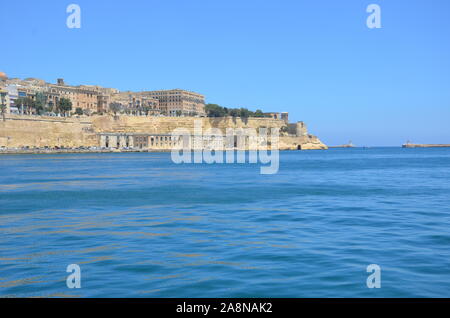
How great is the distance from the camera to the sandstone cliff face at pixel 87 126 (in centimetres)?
7031

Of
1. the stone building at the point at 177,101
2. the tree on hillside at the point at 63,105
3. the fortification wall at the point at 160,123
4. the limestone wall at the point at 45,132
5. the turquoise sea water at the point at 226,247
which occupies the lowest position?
the turquoise sea water at the point at 226,247

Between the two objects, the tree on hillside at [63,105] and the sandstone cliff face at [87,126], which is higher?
the tree on hillside at [63,105]

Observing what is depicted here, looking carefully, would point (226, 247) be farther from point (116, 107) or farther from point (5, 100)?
point (116, 107)

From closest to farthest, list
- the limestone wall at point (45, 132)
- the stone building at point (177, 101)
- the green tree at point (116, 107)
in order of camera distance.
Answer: the limestone wall at point (45, 132), the green tree at point (116, 107), the stone building at point (177, 101)

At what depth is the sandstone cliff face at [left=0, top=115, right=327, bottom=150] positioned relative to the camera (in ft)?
231

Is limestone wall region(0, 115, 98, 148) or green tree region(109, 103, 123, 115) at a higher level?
green tree region(109, 103, 123, 115)

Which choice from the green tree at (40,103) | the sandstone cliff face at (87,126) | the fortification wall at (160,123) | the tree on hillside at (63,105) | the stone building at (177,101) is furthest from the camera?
the stone building at (177,101)

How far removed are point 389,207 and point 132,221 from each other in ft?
27.7

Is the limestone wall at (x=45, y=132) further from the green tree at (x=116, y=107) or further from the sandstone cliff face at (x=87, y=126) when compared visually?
the green tree at (x=116, y=107)

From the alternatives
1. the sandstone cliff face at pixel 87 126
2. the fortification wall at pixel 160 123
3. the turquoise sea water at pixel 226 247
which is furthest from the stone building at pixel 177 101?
the turquoise sea water at pixel 226 247

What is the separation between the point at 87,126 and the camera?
84.2m

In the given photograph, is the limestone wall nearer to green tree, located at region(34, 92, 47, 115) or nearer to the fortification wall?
the fortification wall

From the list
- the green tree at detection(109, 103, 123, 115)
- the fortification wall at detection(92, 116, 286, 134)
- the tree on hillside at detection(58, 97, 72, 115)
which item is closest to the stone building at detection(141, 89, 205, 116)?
the green tree at detection(109, 103, 123, 115)

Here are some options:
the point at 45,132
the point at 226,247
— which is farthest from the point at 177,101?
the point at 226,247
